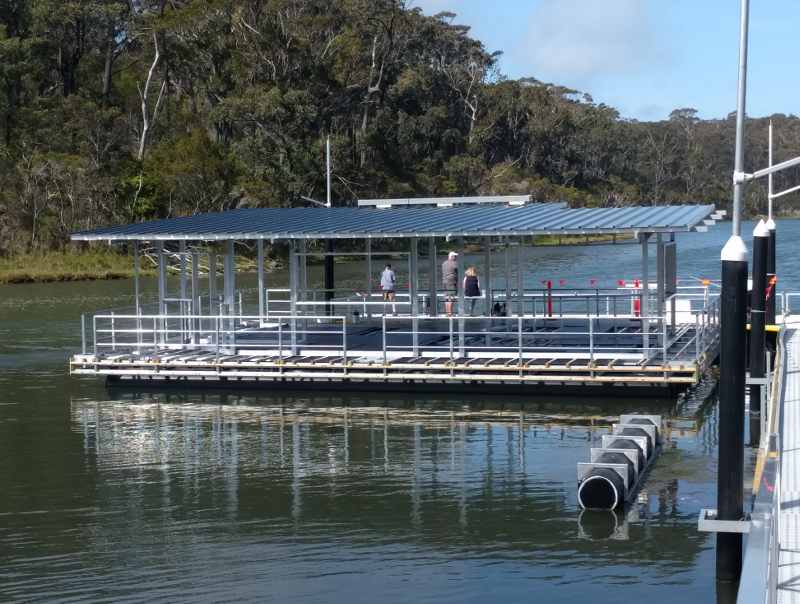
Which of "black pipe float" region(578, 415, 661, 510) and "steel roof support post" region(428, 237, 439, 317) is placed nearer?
"black pipe float" region(578, 415, 661, 510)

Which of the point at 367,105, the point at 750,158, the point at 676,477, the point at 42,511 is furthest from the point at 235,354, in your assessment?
the point at 750,158

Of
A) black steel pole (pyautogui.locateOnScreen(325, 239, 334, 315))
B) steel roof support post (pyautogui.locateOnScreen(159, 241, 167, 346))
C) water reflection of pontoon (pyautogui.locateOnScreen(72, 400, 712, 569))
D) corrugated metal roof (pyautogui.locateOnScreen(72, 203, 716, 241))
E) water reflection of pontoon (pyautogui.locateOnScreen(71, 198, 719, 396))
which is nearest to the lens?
water reflection of pontoon (pyautogui.locateOnScreen(72, 400, 712, 569))

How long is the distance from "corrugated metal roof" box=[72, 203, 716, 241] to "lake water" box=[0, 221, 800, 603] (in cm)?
298

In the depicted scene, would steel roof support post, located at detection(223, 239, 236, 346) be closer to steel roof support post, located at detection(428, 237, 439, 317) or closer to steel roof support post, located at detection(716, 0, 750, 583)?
steel roof support post, located at detection(428, 237, 439, 317)

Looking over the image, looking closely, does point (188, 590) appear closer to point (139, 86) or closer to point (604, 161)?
point (139, 86)

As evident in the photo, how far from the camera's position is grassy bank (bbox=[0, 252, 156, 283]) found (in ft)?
184

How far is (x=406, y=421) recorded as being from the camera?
706 inches

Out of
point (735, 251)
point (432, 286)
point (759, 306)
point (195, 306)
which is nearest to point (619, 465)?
point (735, 251)

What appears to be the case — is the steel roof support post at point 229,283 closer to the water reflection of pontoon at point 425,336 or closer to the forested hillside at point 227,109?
the water reflection of pontoon at point 425,336

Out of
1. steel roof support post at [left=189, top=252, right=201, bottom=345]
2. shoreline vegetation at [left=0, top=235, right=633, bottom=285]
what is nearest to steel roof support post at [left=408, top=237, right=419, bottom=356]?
steel roof support post at [left=189, top=252, right=201, bottom=345]

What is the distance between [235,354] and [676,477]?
10211 mm

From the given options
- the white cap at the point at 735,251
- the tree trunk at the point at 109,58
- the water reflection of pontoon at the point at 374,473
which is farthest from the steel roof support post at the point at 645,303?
the tree trunk at the point at 109,58

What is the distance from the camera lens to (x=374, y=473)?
14.6 meters

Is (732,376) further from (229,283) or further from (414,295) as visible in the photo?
(229,283)
